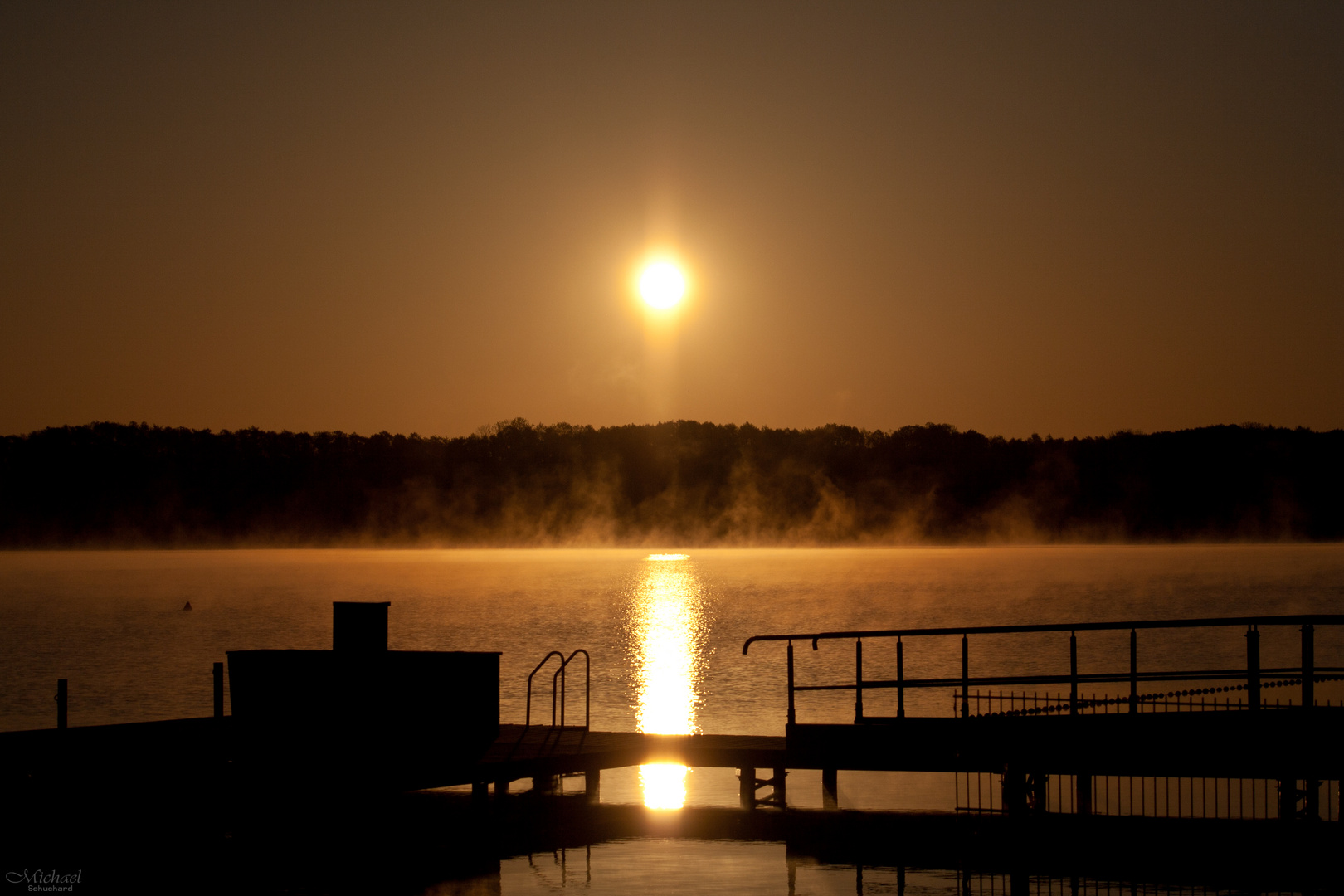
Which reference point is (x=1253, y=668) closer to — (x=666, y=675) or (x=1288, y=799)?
(x=1288, y=799)

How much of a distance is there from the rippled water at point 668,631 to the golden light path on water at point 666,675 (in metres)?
0.16

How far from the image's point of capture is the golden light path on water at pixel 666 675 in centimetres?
2933

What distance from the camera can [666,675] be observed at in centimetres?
6159

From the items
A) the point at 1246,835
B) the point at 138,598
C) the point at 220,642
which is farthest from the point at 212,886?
the point at 138,598

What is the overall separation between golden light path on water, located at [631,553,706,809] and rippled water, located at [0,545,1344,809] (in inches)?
6.3

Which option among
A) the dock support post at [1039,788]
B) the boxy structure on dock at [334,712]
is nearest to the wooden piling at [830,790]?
the dock support post at [1039,788]

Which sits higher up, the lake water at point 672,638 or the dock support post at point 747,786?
the dock support post at point 747,786

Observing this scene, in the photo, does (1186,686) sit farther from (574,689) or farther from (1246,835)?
(1246,835)

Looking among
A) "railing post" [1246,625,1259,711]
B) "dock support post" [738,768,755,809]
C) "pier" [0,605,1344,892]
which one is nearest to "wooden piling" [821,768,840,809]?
"dock support post" [738,768,755,809]

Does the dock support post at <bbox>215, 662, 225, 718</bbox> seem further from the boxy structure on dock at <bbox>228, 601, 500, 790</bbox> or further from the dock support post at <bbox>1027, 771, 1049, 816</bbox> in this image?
the dock support post at <bbox>1027, 771, 1049, 816</bbox>

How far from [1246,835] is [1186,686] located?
3131 cm

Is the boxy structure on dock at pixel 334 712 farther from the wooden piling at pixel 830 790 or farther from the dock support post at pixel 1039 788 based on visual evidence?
the wooden piling at pixel 830 790

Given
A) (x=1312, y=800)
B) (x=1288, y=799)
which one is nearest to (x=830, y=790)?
(x=1288, y=799)

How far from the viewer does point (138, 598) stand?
144875 millimetres
